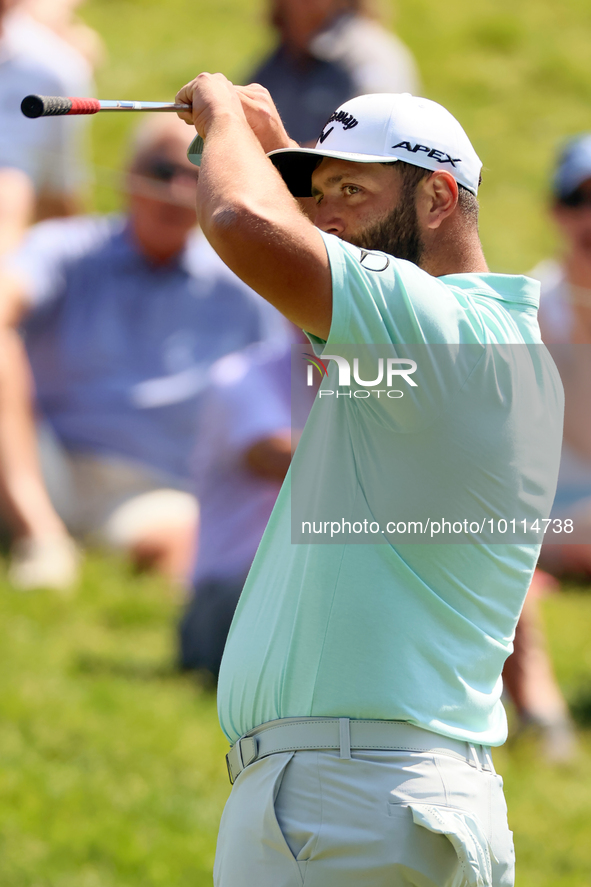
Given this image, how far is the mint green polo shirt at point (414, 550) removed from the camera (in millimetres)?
1541

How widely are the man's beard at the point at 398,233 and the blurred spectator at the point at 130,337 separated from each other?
3331 millimetres

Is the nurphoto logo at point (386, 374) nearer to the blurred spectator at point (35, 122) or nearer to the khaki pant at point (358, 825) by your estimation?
the khaki pant at point (358, 825)

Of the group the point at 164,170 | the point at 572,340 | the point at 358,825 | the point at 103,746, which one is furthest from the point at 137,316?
the point at 358,825

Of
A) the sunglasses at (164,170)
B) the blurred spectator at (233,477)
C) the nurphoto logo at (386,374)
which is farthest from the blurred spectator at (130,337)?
the nurphoto logo at (386,374)

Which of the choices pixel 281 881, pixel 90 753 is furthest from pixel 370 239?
pixel 90 753

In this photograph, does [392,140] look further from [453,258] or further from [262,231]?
→ [262,231]

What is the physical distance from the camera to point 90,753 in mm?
3416

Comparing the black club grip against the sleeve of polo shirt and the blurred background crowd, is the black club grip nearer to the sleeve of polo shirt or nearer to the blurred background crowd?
the sleeve of polo shirt

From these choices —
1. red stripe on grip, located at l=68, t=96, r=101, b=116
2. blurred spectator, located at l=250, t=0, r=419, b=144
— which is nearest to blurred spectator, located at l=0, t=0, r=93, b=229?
blurred spectator, located at l=250, t=0, r=419, b=144

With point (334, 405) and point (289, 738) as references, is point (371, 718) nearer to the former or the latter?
point (289, 738)

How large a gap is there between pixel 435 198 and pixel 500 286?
0.17m

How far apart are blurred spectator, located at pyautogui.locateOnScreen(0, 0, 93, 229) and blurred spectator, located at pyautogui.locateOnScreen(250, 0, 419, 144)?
0.96 m

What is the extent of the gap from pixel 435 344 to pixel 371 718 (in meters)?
0.54

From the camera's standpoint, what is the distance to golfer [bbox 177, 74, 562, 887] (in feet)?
4.90
